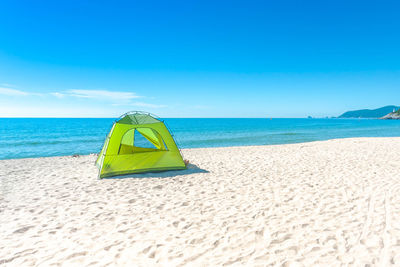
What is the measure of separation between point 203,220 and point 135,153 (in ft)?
16.6

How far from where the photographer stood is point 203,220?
4906 millimetres

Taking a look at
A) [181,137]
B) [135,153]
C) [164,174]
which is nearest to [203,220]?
[164,174]

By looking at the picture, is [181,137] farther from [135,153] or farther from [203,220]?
[203,220]

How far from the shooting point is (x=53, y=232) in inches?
175

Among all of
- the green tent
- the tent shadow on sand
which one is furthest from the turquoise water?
the tent shadow on sand

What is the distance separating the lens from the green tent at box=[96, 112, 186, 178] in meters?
8.59

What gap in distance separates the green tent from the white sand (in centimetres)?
62

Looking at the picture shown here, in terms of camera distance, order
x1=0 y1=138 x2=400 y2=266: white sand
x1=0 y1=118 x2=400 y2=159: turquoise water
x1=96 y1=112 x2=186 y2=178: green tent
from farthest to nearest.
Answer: x1=0 y1=118 x2=400 y2=159: turquoise water → x1=96 y1=112 x2=186 y2=178: green tent → x1=0 y1=138 x2=400 y2=266: white sand

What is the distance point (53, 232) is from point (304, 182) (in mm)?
7240

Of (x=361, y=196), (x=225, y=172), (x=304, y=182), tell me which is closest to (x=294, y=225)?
(x=361, y=196)

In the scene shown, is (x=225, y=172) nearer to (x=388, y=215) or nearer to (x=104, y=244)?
(x=388, y=215)

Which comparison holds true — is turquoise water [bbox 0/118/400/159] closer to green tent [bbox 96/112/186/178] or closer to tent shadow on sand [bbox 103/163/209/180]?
green tent [bbox 96/112/186/178]

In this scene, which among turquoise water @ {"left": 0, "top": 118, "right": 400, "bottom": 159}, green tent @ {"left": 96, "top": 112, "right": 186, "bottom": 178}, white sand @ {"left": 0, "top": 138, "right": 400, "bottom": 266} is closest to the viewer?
white sand @ {"left": 0, "top": 138, "right": 400, "bottom": 266}

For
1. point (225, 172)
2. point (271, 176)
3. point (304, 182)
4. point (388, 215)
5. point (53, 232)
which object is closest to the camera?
point (53, 232)
